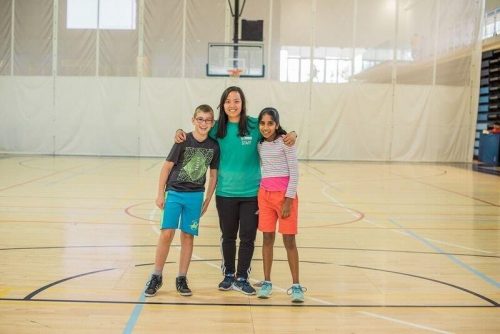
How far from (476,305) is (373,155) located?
16.5m

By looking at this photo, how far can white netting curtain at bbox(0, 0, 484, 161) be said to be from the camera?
65.6 ft

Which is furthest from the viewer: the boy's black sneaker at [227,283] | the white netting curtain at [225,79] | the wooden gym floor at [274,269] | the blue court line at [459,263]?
the white netting curtain at [225,79]

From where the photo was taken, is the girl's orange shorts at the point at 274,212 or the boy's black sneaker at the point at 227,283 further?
the boy's black sneaker at the point at 227,283

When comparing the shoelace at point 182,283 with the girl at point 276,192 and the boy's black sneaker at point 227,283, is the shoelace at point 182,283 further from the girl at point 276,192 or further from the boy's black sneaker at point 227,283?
the girl at point 276,192

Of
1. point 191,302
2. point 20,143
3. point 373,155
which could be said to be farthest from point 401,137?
point 191,302

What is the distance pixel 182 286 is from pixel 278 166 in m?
1.13

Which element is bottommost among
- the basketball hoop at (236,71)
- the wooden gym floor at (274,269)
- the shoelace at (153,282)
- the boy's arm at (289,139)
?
the wooden gym floor at (274,269)

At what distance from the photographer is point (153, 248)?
5910 mm

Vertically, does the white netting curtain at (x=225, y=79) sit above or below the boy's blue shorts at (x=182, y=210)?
above

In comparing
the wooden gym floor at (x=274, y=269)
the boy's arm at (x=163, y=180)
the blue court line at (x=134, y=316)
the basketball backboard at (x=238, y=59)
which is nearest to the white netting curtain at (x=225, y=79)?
the basketball backboard at (x=238, y=59)

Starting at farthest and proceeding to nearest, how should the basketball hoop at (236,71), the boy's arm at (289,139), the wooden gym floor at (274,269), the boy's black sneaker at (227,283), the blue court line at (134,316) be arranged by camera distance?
the basketball hoop at (236,71) < the boy's black sneaker at (227,283) < the boy's arm at (289,139) < the wooden gym floor at (274,269) < the blue court line at (134,316)

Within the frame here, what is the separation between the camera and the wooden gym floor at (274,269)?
3.73 meters

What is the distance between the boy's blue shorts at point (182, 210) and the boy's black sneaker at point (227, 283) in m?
0.45

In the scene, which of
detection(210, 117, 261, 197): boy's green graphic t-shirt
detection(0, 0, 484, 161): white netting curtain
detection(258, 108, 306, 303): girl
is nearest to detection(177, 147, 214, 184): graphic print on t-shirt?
detection(210, 117, 261, 197): boy's green graphic t-shirt
